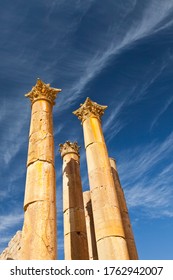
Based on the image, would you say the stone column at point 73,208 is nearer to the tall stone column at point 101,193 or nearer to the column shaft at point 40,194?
the tall stone column at point 101,193

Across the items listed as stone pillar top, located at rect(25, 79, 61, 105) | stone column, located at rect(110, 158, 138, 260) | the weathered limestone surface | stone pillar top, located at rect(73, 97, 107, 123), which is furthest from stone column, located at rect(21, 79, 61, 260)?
the weathered limestone surface

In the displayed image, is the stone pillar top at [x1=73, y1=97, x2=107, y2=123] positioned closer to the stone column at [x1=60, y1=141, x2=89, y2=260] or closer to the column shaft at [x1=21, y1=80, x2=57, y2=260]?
the column shaft at [x1=21, y1=80, x2=57, y2=260]

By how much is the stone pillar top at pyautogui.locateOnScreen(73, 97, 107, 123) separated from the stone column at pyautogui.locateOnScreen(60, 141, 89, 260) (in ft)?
13.6

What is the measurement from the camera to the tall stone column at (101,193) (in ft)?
36.4

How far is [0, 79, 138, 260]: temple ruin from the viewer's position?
959 cm

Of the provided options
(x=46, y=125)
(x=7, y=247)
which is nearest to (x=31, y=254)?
(x=46, y=125)

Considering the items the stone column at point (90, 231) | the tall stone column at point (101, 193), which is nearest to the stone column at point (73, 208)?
the stone column at point (90, 231)

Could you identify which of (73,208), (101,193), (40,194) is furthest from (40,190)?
(73,208)

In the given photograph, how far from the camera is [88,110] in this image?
57.2ft

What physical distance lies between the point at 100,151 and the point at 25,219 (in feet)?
20.5

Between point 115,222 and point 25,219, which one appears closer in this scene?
point 25,219

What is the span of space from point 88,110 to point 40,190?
827 centimetres

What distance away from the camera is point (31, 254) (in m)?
8.75
